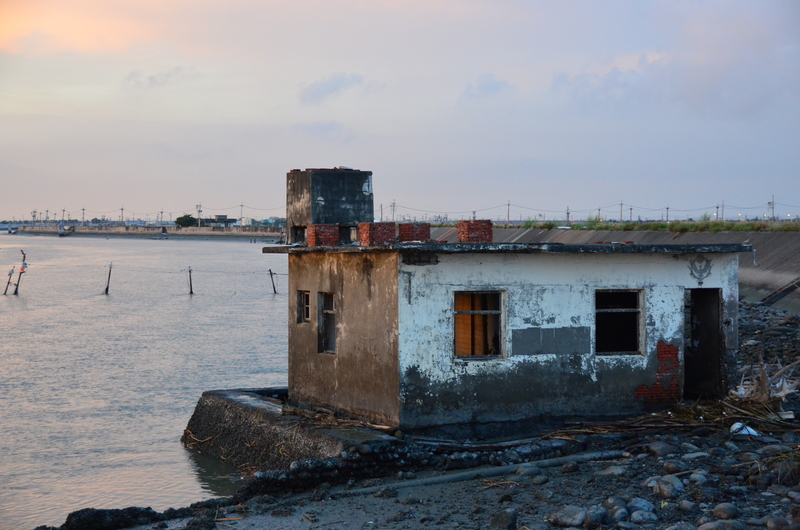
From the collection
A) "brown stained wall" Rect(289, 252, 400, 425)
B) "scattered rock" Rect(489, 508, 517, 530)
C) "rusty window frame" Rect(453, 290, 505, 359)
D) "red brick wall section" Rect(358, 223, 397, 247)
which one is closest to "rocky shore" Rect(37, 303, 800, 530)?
"scattered rock" Rect(489, 508, 517, 530)

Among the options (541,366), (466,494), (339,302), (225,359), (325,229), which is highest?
(325,229)

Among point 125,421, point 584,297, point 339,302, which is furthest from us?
point 125,421

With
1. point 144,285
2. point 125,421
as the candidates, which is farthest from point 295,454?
point 144,285

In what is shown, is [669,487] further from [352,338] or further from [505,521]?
[352,338]

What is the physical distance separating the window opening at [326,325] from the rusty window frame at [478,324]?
2565 millimetres

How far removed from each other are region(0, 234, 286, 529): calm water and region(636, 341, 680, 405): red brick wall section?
774 cm

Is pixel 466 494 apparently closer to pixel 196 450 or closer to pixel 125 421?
pixel 196 450

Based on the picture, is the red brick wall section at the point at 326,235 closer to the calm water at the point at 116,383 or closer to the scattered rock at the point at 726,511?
the calm water at the point at 116,383

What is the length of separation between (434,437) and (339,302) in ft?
10.4

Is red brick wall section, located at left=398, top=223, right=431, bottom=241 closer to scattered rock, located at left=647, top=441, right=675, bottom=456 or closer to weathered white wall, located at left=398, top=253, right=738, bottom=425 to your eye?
weathered white wall, located at left=398, top=253, right=738, bottom=425

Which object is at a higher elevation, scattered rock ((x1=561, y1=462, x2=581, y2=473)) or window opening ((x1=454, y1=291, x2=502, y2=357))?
window opening ((x1=454, y1=291, x2=502, y2=357))

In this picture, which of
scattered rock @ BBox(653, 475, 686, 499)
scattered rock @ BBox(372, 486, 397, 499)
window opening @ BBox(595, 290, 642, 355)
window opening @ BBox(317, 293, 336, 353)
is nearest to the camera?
scattered rock @ BBox(653, 475, 686, 499)

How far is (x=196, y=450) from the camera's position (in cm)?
1783

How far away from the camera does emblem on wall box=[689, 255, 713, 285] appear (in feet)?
45.2
